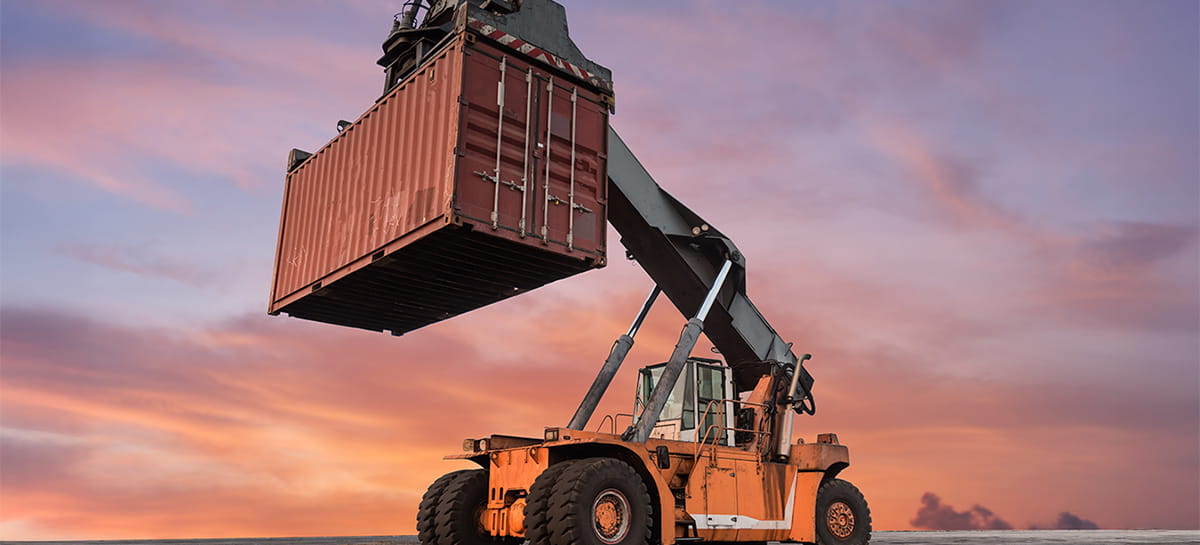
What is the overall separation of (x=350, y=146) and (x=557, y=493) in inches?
255

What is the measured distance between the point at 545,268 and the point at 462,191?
1.94 metres

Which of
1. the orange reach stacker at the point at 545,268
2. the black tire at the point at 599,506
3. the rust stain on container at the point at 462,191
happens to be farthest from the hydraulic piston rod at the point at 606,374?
the black tire at the point at 599,506

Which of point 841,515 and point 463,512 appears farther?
point 841,515

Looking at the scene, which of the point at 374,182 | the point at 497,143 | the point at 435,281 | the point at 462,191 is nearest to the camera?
the point at 462,191

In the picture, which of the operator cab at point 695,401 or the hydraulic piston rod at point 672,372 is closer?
the hydraulic piston rod at point 672,372

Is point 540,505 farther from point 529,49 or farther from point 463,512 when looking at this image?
point 529,49

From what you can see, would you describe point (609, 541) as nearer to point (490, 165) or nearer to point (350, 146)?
point (490, 165)

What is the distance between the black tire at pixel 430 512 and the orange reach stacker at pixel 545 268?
0.9 inches

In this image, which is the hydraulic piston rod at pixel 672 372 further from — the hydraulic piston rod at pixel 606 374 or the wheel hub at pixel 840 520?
the wheel hub at pixel 840 520

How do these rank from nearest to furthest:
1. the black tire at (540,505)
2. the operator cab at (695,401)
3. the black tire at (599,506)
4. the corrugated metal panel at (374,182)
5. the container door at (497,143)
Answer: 1. the black tire at (599,506)
2. the black tire at (540,505)
3. the container door at (497,143)
4. the corrugated metal panel at (374,182)
5. the operator cab at (695,401)

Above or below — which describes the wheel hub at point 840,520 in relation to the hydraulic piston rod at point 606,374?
below

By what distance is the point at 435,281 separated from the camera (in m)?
12.6

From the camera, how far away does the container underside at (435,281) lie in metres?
11.2

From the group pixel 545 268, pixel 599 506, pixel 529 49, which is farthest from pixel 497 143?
pixel 599 506
